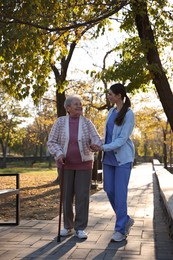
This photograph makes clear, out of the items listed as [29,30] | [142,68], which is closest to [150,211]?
[142,68]

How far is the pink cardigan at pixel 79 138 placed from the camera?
216 inches

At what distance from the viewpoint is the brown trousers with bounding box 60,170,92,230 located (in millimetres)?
5570

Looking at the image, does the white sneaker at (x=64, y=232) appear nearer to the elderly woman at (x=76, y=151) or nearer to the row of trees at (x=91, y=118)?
the elderly woman at (x=76, y=151)

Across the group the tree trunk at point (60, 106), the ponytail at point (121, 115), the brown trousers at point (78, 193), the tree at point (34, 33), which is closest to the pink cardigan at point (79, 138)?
the brown trousers at point (78, 193)

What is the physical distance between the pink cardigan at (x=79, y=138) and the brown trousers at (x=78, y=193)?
244mm

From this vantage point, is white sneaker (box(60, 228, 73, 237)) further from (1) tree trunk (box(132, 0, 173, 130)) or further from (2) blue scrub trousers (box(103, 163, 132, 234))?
(1) tree trunk (box(132, 0, 173, 130))

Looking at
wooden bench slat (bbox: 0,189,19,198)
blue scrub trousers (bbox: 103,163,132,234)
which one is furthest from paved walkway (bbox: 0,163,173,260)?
wooden bench slat (bbox: 0,189,19,198)

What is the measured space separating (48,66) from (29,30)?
71.9 inches

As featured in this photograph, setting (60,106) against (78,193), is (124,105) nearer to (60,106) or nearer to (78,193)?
(78,193)

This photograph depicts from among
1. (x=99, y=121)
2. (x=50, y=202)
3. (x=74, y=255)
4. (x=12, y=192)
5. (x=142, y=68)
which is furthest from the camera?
(x=99, y=121)

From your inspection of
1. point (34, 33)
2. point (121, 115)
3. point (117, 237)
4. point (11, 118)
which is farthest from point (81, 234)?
point (11, 118)

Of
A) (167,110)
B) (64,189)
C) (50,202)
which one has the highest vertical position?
(167,110)

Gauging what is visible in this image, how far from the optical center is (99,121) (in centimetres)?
3072

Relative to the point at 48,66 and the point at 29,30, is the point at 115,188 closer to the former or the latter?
the point at 29,30
